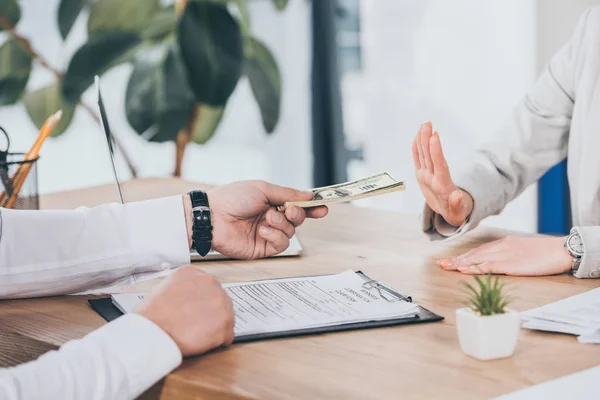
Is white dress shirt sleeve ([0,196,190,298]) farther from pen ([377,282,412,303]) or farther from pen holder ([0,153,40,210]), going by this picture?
pen ([377,282,412,303])

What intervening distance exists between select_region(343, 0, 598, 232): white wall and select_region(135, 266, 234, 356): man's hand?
2.32m

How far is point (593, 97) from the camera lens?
1.94 metres

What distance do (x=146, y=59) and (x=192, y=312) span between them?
2.66 meters

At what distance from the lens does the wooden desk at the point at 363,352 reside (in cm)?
99

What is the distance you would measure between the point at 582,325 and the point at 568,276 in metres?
0.32

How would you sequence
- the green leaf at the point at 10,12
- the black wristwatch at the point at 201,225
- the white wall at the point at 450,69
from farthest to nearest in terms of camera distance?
the green leaf at the point at 10,12
the white wall at the point at 450,69
the black wristwatch at the point at 201,225

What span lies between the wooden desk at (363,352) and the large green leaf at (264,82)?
7.84 ft

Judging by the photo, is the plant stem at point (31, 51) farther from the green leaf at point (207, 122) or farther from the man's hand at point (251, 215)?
the man's hand at point (251, 215)

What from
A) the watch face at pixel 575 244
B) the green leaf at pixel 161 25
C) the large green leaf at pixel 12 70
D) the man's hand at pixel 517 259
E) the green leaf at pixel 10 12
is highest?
the green leaf at pixel 10 12

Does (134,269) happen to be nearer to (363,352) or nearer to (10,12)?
(363,352)

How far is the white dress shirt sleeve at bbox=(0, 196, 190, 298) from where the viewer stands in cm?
145

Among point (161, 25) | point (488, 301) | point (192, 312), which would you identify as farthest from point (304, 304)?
point (161, 25)

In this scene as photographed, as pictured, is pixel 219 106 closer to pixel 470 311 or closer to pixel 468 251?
pixel 468 251

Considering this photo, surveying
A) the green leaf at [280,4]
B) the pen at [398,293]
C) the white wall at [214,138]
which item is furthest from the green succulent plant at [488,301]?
the green leaf at [280,4]
